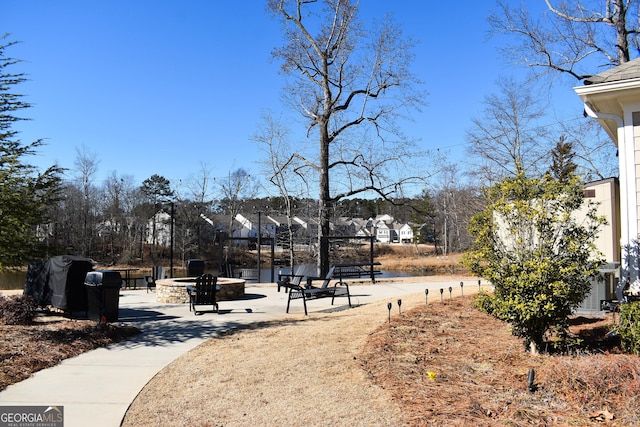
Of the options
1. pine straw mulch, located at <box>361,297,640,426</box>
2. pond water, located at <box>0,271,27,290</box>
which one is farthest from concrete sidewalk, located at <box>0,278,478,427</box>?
pond water, located at <box>0,271,27,290</box>

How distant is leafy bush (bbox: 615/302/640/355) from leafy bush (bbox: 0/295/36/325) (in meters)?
8.75

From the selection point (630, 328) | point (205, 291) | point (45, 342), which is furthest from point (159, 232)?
point (630, 328)

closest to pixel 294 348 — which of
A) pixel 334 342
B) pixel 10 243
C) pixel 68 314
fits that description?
pixel 334 342

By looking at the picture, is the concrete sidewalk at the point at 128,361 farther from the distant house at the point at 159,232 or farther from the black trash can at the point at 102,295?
the distant house at the point at 159,232

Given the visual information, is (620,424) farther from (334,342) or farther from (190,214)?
(190,214)

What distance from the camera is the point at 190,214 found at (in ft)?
155

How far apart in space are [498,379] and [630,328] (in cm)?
155

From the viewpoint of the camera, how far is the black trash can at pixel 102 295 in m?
8.69

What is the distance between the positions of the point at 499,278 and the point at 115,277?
22.4 ft

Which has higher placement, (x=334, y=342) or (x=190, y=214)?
(x=190, y=214)

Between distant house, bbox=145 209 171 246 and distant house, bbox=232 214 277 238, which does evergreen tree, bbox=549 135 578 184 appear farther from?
distant house, bbox=145 209 171 246

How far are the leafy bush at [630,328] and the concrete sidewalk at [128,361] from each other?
4973mm

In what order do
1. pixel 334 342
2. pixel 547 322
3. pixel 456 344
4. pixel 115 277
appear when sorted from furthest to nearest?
pixel 115 277 < pixel 334 342 < pixel 456 344 < pixel 547 322

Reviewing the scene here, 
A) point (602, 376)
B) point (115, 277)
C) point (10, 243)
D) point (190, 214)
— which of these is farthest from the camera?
point (190, 214)
